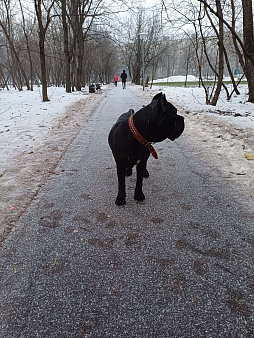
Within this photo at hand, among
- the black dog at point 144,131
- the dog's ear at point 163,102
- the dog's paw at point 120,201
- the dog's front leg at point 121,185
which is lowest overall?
the dog's paw at point 120,201

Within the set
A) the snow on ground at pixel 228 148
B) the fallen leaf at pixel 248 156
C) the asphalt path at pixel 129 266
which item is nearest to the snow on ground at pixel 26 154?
the asphalt path at pixel 129 266

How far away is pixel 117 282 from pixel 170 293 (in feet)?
1.24

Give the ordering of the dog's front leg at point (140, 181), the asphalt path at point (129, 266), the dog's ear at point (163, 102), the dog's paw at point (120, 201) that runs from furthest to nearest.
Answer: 1. the dog's paw at point (120, 201)
2. the dog's front leg at point (140, 181)
3. the dog's ear at point (163, 102)
4. the asphalt path at point (129, 266)

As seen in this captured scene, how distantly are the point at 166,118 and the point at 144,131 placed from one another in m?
0.25

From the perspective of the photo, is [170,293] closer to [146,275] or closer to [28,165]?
[146,275]

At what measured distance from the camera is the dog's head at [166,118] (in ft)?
6.89

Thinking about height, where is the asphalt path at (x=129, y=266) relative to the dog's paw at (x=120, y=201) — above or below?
below

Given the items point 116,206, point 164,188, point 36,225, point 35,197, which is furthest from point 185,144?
point 36,225

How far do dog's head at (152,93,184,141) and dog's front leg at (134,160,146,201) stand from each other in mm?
493

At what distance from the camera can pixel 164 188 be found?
3225mm

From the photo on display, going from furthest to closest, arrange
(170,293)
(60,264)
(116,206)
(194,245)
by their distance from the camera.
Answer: (116,206), (194,245), (60,264), (170,293)

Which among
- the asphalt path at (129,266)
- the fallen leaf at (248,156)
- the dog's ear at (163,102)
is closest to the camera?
the asphalt path at (129,266)

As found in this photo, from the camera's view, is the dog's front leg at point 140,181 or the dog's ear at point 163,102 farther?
the dog's front leg at point 140,181

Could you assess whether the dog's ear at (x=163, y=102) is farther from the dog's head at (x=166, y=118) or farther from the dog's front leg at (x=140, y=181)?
the dog's front leg at (x=140, y=181)
